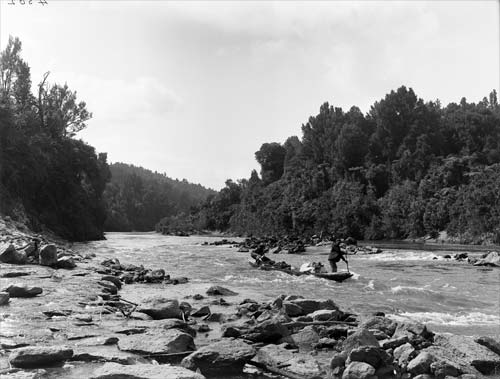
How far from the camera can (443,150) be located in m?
83.3

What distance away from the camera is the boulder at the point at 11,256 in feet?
59.4

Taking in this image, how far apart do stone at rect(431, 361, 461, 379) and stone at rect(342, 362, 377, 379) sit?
110cm

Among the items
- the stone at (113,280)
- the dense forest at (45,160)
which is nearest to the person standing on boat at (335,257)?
the stone at (113,280)

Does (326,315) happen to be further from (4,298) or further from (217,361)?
(4,298)

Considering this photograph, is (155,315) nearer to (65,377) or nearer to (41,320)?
(41,320)

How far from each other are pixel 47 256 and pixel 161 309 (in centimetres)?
983

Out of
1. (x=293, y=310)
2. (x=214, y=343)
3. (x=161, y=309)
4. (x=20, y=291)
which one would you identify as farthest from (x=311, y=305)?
(x=20, y=291)

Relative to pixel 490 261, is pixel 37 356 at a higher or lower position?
lower

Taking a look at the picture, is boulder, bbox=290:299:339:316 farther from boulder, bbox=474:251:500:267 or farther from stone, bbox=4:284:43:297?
boulder, bbox=474:251:500:267

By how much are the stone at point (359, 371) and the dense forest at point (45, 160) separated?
37331 millimetres

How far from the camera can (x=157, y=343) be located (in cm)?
855

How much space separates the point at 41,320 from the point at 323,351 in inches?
240

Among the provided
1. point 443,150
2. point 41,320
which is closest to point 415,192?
point 443,150

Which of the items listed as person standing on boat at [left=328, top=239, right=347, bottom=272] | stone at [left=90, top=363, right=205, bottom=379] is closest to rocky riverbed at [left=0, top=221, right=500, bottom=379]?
stone at [left=90, top=363, right=205, bottom=379]
